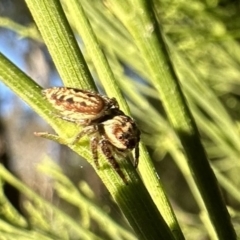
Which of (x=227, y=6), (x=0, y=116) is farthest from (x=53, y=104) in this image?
(x=0, y=116)

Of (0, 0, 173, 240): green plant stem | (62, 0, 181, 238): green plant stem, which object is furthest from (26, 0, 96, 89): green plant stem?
(62, 0, 181, 238): green plant stem

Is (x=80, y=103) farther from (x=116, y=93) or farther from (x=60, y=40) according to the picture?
(x=60, y=40)

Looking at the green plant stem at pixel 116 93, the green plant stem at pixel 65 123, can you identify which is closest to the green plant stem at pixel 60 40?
the green plant stem at pixel 65 123

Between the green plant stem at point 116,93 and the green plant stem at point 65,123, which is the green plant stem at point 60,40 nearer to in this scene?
the green plant stem at point 65,123

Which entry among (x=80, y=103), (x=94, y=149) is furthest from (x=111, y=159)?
(x=80, y=103)

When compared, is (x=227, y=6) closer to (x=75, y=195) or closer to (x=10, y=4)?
(x=75, y=195)
